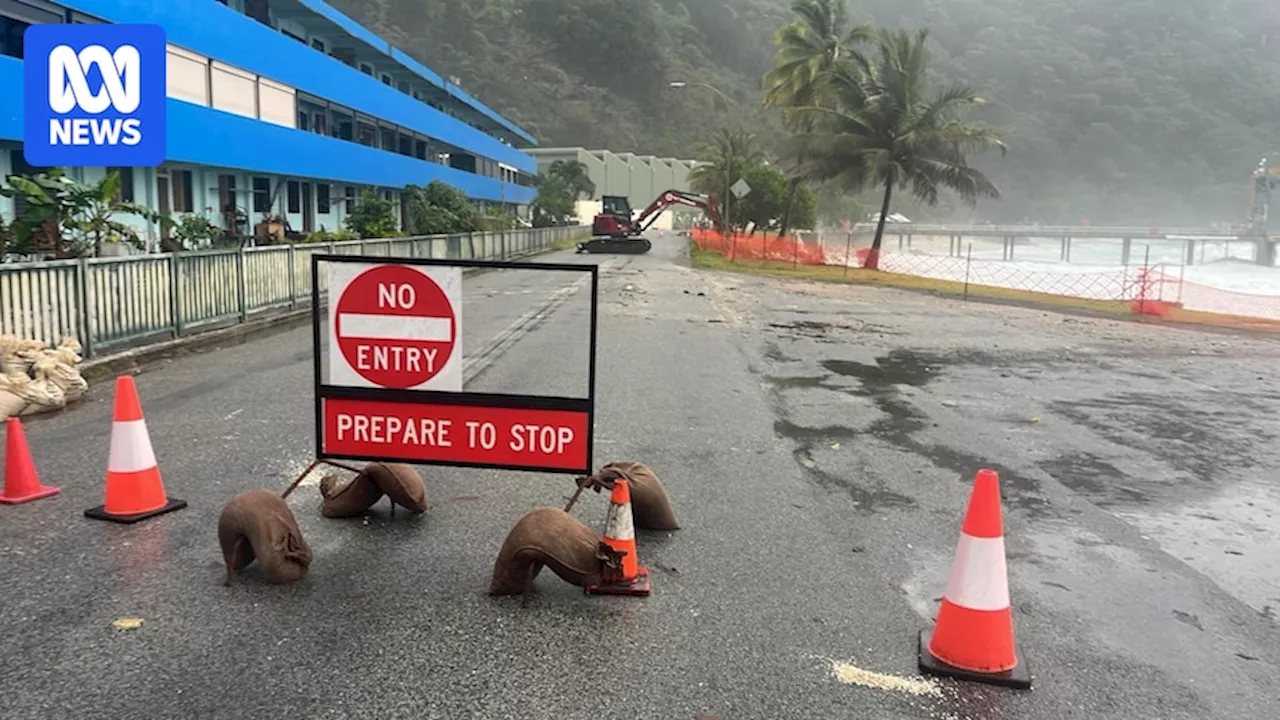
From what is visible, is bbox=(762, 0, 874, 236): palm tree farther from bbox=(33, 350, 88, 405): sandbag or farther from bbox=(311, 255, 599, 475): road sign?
bbox=(311, 255, 599, 475): road sign

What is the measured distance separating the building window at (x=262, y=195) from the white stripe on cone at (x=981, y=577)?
34299mm

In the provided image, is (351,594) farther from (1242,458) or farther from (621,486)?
(1242,458)

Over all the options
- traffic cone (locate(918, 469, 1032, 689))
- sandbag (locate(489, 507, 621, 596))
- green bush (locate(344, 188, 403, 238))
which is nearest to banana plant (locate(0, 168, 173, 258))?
sandbag (locate(489, 507, 621, 596))

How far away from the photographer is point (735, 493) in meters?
6.32

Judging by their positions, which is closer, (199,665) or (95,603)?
(199,665)

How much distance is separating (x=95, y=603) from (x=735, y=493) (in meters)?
3.61

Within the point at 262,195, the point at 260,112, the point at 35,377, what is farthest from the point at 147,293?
the point at 262,195

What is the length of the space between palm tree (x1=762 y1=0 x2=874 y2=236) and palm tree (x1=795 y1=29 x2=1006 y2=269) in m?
5.05

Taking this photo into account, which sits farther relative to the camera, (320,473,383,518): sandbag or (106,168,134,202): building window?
(106,168,134,202): building window

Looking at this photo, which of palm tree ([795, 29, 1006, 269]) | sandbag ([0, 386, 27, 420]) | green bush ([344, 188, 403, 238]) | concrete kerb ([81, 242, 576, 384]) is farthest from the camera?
palm tree ([795, 29, 1006, 269])

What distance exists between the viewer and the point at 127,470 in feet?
18.0

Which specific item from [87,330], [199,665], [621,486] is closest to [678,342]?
[87,330]

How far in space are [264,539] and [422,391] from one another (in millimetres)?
1029

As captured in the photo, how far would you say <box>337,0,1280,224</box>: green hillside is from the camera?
5074 inches
